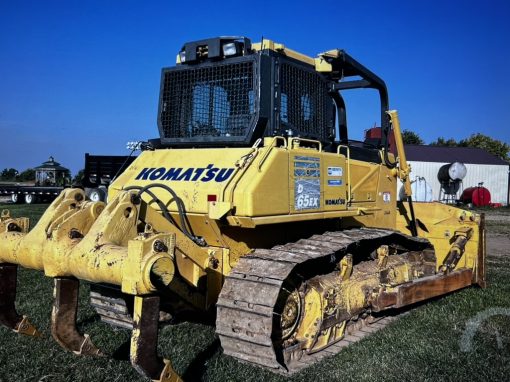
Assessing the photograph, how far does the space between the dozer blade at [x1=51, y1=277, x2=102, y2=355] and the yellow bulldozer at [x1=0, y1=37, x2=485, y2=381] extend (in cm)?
1

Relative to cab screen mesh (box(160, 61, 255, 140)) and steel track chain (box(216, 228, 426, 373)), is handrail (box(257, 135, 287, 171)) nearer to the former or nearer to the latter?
cab screen mesh (box(160, 61, 255, 140))

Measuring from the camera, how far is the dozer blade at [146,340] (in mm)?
3602

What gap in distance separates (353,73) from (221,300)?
346 cm

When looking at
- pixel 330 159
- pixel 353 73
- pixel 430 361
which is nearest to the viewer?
pixel 430 361

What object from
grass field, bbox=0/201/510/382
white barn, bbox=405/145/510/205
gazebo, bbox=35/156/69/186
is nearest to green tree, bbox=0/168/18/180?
gazebo, bbox=35/156/69/186

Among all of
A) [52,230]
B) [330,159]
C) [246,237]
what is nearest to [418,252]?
[330,159]

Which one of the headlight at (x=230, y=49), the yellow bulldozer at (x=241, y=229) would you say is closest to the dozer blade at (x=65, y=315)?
the yellow bulldozer at (x=241, y=229)

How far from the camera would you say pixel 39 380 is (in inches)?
177

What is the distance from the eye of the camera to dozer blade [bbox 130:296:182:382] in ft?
11.8

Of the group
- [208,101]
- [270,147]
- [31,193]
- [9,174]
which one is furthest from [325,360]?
[9,174]

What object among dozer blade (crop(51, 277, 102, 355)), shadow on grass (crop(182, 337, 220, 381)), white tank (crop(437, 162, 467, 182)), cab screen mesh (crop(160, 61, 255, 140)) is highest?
white tank (crop(437, 162, 467, 182))

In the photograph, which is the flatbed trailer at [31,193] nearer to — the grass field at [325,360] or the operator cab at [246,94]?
the grass field at [325,360]

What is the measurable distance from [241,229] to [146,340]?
1748 mm

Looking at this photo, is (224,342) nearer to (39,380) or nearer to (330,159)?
(39,380)
